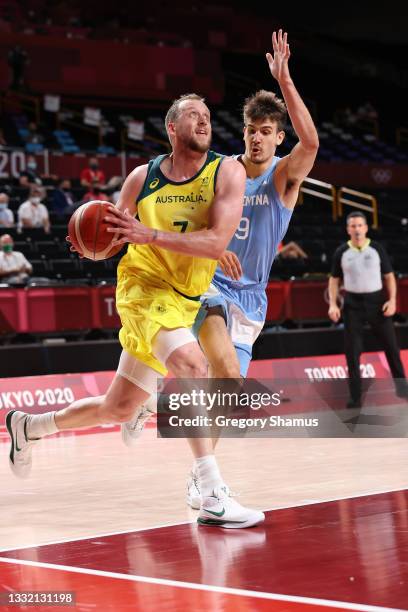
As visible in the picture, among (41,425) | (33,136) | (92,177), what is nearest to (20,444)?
(41,425)

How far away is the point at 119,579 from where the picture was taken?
4332 millimetres

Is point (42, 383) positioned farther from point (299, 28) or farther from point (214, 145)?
point (299, 28)

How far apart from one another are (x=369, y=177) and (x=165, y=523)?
2558cm

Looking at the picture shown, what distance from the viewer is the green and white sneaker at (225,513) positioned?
5484 mm

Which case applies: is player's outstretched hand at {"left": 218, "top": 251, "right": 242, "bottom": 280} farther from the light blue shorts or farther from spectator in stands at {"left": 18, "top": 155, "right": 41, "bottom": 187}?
spectator in stands at {"left": 18, "top": 155, "right": 41, "bottom": 187}

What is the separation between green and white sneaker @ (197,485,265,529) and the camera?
5.48 m

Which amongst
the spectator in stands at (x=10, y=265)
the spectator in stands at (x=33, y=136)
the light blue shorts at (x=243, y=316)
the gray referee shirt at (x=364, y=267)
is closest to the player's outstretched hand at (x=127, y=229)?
the light blue shorts at (x=243, y=316)

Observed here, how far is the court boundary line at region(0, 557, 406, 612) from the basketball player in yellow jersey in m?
1.15

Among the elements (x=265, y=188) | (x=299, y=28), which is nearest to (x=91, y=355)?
(x=265, y=188)

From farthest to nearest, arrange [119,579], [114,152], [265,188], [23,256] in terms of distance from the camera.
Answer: [114,152] → [23,256] → [265,188] → [119,579]

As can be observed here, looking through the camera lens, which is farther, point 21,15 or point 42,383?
point 21,15

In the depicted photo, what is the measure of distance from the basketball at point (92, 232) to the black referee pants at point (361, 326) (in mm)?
6870

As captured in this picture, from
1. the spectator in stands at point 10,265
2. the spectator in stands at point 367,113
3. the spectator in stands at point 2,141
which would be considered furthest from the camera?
the spectator in stands at point 367,113

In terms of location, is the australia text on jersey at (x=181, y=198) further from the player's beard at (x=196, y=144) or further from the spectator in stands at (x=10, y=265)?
the spectator in stands at (x=10, y=265)
